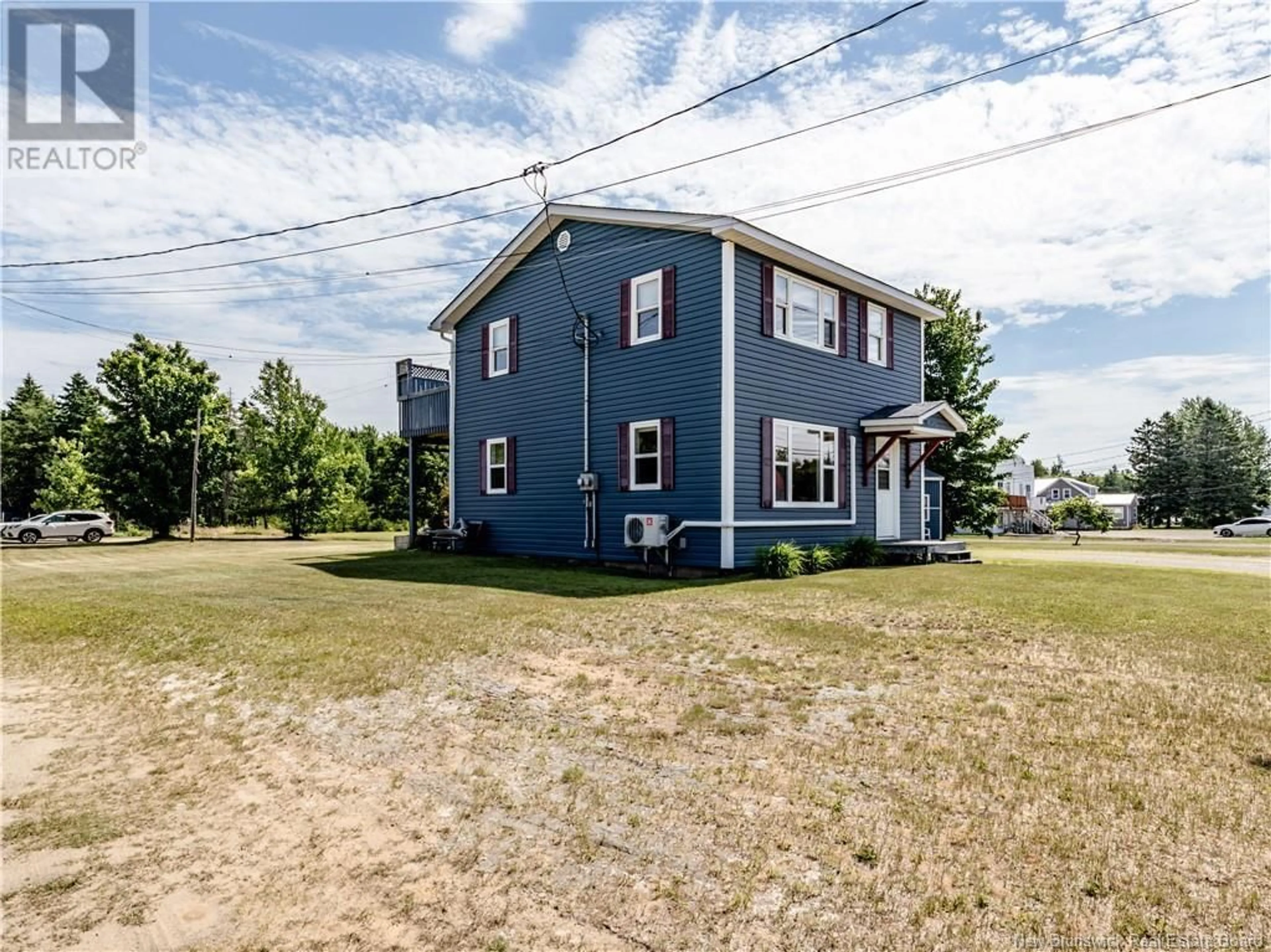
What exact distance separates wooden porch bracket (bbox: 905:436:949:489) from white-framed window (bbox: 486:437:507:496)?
32.3ft

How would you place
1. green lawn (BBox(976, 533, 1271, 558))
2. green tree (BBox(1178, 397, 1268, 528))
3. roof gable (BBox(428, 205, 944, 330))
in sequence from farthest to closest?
green tree (BBox(1178, 397, 1268, 528))
green lawn (BBox(976, 533, 1271, 558))
roof gable (BBox(428, 205, 944, 330))

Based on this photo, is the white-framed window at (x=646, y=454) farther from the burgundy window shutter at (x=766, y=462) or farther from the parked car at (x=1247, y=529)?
the parked car at (x=1247, y=529)

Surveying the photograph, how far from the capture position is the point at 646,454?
14.2 m

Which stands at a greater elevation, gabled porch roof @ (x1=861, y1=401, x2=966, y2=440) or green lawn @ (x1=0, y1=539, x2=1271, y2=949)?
gabled porch roof @ (x1=861, y1=401, x2=966, y2=440)

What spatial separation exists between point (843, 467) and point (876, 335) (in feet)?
12.1

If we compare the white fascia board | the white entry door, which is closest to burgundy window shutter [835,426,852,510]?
the white entry door

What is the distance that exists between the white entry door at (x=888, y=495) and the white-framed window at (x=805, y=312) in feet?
10.5

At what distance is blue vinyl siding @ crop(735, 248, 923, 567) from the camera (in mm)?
12992

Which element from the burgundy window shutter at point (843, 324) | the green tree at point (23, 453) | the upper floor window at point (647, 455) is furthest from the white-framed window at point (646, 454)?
the green tree at point (23, 453)

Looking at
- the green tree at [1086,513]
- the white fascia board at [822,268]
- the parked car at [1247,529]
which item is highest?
the white fascia board at [822,268]

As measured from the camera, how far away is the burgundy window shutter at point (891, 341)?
1698 centimetres

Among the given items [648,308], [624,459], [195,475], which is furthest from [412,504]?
[195,475]

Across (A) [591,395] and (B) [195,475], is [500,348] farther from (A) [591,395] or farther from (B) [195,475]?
(B) [195,475]

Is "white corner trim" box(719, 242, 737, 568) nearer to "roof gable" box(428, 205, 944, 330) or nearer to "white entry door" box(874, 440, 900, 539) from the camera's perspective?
"roof gable" box(428, 205, 944, 330)
